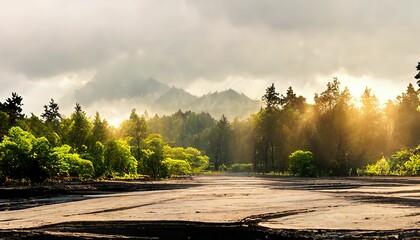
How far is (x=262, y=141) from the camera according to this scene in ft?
358

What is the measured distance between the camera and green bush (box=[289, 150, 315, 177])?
74062 mm

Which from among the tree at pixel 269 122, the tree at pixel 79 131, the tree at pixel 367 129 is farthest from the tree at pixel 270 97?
the tree at pixel 79 131

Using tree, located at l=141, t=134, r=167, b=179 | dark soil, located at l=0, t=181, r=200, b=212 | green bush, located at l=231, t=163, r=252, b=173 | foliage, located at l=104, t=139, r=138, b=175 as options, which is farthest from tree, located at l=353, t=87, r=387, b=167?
green bush, located at l=231, t=163, r=252, b=173

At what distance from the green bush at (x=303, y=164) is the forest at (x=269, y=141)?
0.62ft

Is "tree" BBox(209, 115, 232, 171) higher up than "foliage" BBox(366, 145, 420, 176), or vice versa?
"tree" BBox(209, 115, 232, 171)

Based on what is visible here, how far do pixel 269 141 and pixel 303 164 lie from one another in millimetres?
28299

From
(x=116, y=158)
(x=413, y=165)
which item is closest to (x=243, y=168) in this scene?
(x=413, y=165)

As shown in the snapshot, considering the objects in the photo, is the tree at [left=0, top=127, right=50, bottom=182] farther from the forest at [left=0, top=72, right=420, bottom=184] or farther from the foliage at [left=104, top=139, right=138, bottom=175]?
the foliage at [left=104, top=139, right=138, bottom=175]

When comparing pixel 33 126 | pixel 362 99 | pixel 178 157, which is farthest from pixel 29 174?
pixel 362 99

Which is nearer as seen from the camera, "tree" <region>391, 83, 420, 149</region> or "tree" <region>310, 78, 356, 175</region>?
"tree" <region>310, 78, 356, 175</region>

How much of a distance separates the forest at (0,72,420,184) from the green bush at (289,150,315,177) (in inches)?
7.4

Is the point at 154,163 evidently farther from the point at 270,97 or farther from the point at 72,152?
the point at 270,97

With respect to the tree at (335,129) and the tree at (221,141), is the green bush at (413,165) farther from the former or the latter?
the tree at (221,141)

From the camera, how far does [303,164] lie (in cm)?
7506
